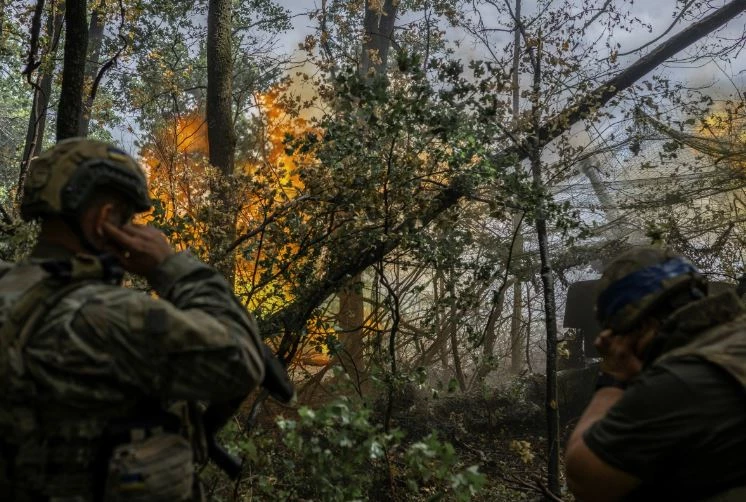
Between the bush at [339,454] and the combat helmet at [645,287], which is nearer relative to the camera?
the combat helmet at [645,287]

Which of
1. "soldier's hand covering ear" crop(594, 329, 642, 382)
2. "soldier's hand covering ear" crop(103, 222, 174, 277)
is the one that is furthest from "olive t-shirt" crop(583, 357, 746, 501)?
"soldier's hand covering ear" crop(103, 222, 174, 277)

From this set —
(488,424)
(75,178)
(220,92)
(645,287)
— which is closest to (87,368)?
(75,178)

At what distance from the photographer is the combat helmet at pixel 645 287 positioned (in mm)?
2051

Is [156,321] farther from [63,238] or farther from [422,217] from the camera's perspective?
[422,217]

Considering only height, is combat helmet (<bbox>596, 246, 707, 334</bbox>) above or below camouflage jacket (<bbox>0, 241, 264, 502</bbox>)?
above

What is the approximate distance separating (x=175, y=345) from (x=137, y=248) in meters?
0.41

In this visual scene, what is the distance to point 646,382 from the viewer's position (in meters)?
1.82

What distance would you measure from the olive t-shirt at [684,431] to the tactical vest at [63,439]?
129cm

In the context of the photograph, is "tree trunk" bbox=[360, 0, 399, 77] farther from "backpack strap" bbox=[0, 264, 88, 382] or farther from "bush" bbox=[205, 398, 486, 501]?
"backpack strap" bbox=[0, 264, 88, 382]

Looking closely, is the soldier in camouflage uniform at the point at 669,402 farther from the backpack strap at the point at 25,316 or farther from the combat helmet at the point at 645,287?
the backpack strap at the point at 25,316

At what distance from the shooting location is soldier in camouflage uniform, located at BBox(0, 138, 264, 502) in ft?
5.79

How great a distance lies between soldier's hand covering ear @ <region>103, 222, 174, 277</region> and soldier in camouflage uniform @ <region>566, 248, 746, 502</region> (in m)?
1.41

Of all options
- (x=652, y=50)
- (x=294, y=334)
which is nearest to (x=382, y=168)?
(x=294, y=334)

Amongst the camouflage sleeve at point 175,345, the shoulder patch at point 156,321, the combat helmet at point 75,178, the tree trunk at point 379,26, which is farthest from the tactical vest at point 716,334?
the tree trunk at point 379,26
